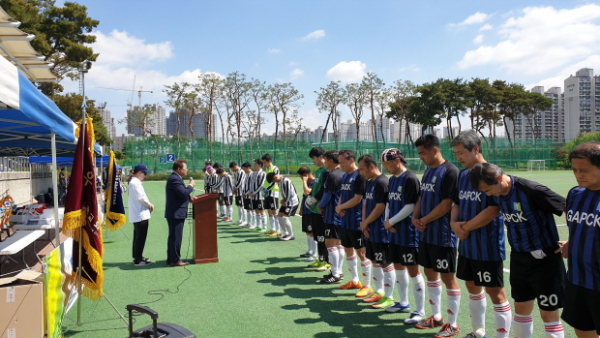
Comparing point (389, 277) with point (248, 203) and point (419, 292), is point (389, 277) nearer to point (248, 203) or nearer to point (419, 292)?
point (419, 292)

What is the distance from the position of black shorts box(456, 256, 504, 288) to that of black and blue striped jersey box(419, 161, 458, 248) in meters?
0.46

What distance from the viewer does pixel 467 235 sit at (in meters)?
3.86

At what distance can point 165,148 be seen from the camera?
1663 inches

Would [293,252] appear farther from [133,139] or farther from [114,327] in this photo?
[133,139]

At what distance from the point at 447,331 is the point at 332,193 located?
A: 278 cm

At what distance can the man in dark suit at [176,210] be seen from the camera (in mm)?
7906

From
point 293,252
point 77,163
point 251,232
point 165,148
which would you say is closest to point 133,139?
point 165,148

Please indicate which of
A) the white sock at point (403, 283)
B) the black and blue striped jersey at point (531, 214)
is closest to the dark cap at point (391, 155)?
the white sock at point (403, 283)

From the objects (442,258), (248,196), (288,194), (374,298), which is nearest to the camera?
(442,258)

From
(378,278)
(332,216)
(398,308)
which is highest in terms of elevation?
(332,216)

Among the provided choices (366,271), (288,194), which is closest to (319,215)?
(366,271)

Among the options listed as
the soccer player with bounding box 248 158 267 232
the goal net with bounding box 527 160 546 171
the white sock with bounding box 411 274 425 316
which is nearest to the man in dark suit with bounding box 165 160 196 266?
the soccer player with bounding box 248 158 267 232

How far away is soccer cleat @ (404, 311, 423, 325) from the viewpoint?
15.6 feet

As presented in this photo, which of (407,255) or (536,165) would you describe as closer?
(407,255)
